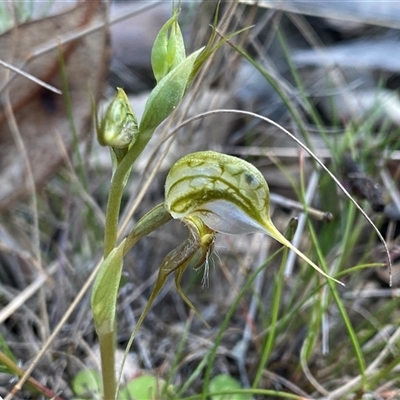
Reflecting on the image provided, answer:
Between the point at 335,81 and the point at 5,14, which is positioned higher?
the point at 5,14

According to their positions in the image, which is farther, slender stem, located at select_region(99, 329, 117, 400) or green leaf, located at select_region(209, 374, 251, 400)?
green leaf, located at select_region(209, 374, 251, 400)

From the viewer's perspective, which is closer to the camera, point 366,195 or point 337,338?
point 366,195

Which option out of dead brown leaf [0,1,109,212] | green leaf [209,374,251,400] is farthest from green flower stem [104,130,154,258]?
dead brown leaf [0,1,109,212]

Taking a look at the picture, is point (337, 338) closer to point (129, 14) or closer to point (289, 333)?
point (289, 333)

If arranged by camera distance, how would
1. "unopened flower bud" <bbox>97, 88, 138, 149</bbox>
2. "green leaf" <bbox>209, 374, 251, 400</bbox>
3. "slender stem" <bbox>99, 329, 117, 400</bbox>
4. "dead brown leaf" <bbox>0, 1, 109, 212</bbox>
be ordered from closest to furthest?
1. "unopened flower bud" <bbox>97, 88, 138, 149</bbox>
2. "slender stem" <bbox>99, 329, 117, 400</bbox>
3. "green leaf" <bbox>209, 374, 251, 400</bbox>
4. "dead brown leaf" <bbox>0, 1, 109, 212</bbox>

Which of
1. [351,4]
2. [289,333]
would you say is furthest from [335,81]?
[289,333]

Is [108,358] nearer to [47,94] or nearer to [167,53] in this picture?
[167,53]

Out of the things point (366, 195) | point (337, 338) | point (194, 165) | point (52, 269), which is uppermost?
point (194, 165)

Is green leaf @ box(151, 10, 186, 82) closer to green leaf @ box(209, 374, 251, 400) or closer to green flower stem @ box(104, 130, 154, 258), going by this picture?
green flower stem @ box(104, 130, 154, 258)
